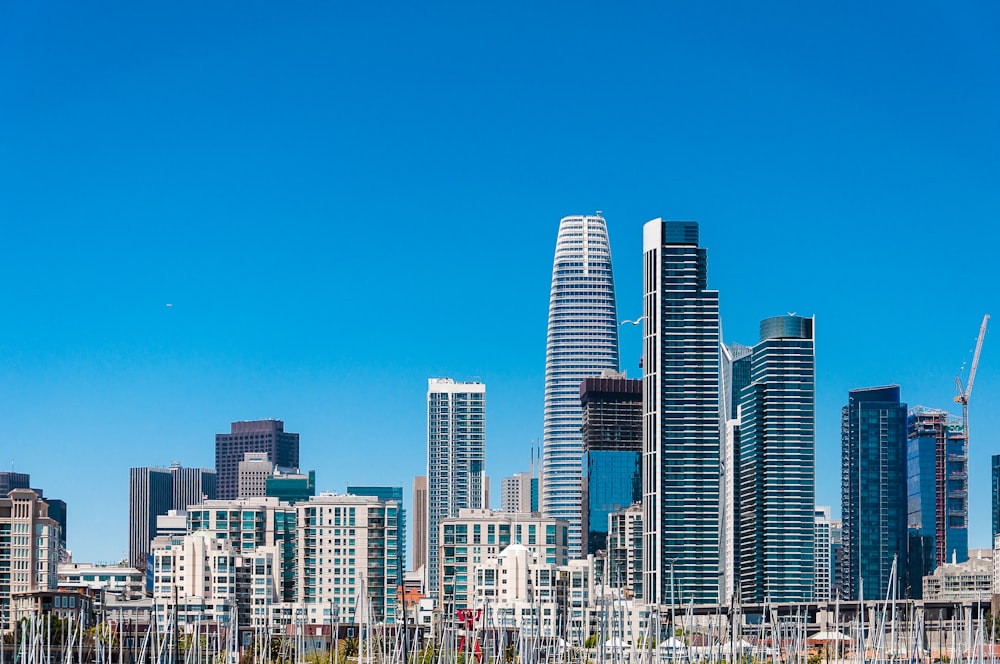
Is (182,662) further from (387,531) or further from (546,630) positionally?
(387,531)

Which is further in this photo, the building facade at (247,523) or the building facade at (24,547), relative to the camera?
the building facade at (247,523)

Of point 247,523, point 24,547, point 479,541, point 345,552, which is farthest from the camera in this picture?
point 247,523

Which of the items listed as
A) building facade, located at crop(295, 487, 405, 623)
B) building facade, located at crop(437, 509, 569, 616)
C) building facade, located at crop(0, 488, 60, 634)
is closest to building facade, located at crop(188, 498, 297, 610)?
building facade, located at crop(295, 487, 405, 623)

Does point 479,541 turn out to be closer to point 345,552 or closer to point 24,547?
point 345,552

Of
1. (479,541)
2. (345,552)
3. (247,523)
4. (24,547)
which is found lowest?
(345,552)

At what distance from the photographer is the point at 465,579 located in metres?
165

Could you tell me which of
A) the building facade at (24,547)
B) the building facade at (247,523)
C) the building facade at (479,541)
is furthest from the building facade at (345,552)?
the building facade at (24,547)

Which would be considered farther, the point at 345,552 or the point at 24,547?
the point at 345,552

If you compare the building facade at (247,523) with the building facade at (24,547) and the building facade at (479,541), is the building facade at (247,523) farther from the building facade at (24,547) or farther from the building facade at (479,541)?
the building facade at (24,547)

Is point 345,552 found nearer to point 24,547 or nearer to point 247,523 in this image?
point 247,523

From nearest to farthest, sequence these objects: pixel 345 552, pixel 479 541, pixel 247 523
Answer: pixel 345 552
pixel 479 541
pixel 247 523

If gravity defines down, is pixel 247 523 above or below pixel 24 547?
above

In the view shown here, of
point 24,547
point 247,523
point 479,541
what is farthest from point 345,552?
point 24,547

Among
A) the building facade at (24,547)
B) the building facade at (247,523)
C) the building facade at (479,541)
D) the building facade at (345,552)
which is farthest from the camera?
the building facade at (247,523)
